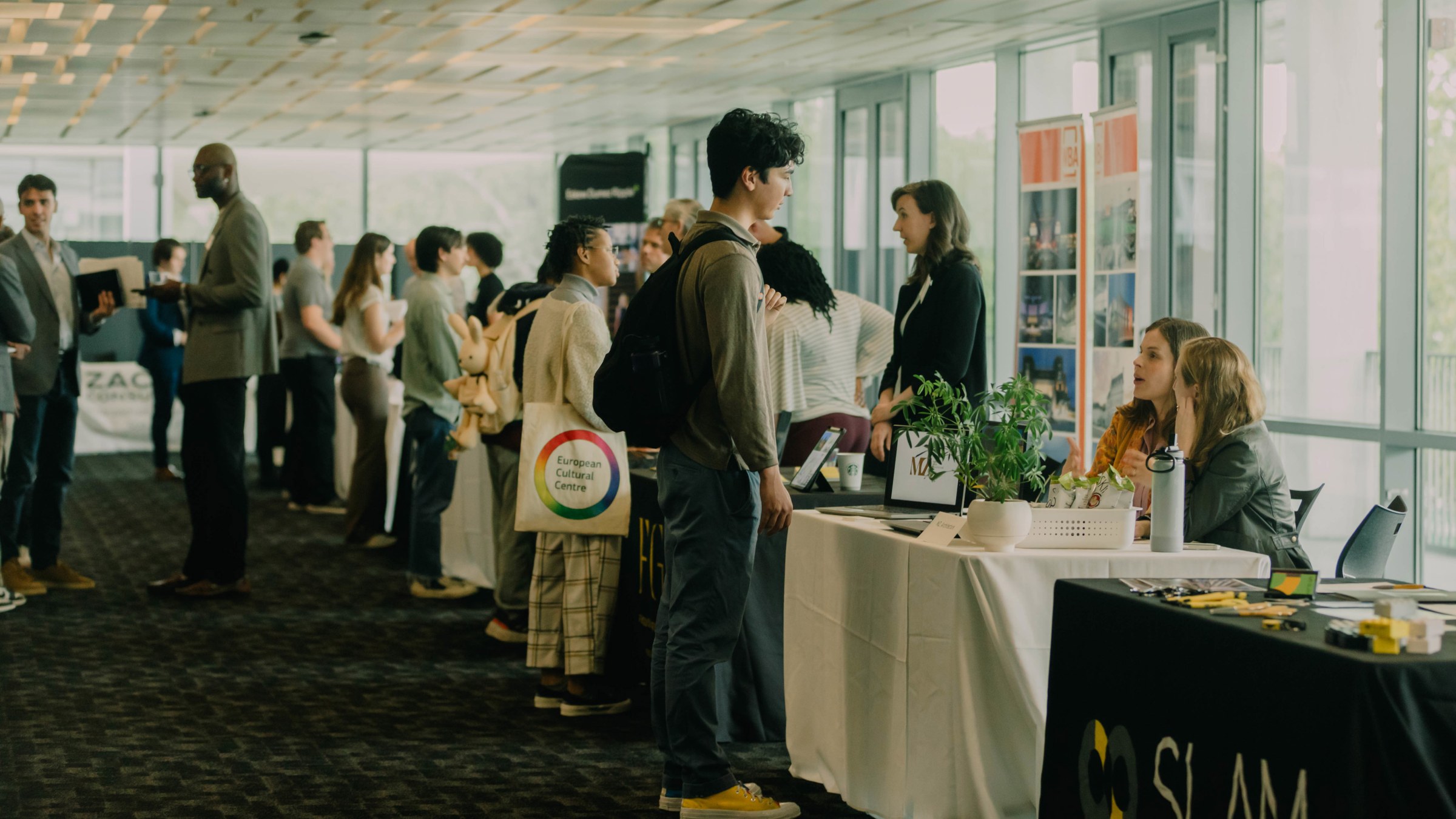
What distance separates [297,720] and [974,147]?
5688 millimetres

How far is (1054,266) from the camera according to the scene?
→ 22.3ft

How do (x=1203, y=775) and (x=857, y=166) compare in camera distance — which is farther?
(x=857, y=166)

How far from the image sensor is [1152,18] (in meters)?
6.72

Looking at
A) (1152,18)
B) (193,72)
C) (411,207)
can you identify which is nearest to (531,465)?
(1152,18)

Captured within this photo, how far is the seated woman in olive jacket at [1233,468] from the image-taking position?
3111 millimetres

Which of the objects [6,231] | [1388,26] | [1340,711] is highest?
[1388,26]

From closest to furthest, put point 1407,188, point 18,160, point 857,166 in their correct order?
1. point 1407,188
2. point 857,166
3. point 18,160

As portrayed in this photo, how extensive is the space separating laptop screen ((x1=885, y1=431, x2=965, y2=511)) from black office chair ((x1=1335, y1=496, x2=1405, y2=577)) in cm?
104

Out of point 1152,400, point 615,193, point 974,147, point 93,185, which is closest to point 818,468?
point 1152,400

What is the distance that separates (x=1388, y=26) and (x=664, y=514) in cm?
396

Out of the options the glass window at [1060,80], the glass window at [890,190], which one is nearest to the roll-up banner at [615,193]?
the glass window at [890,190]

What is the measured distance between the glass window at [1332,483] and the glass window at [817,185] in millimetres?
4383

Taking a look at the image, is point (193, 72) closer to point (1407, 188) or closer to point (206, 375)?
point (206, 375)

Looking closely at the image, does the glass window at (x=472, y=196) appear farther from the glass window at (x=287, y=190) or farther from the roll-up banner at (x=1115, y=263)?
the roll-up banner at (x=1115, y=263)
